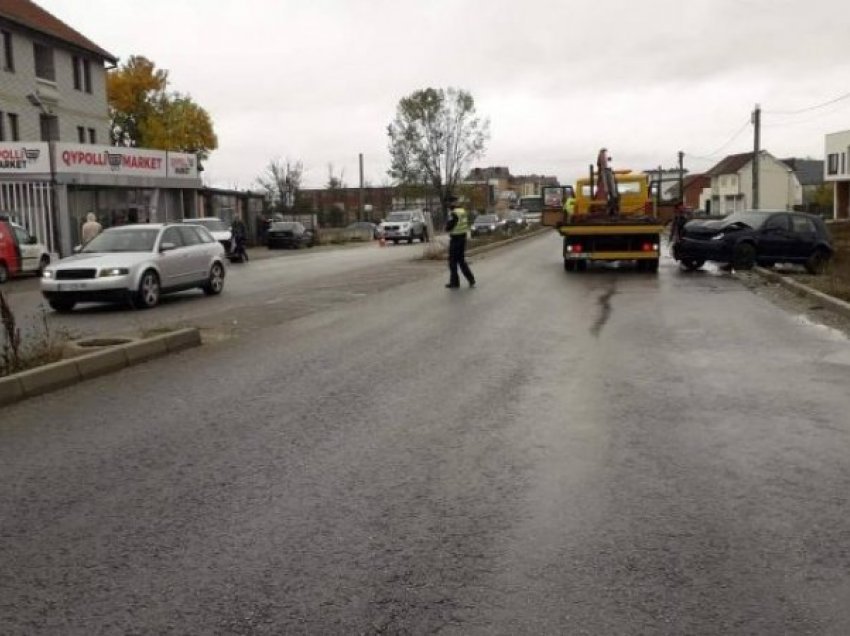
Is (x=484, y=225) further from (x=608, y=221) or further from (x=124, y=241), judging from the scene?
(x=124, y=241)

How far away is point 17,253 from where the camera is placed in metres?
23.0

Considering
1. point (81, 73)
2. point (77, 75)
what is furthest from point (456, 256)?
point (81, 73)

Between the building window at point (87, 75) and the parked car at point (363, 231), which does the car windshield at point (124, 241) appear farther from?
the parked car at point (363, 231)

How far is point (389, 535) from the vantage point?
4371mm

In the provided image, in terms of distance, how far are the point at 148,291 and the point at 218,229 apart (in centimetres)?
1911

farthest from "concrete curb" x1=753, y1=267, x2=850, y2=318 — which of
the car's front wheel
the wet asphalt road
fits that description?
the wet asphalt road

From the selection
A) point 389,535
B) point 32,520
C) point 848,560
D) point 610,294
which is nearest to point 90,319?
point 610,294

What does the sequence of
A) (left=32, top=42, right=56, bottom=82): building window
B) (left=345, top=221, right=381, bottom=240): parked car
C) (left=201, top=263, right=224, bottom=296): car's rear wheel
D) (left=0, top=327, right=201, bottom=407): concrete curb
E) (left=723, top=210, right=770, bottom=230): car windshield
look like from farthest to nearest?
(left=345, top=221, right=381, bottom=240): parked car → (left=32, top=42, right=56, bottom=82): building window → (left=723, top=210, right=770, bottom=230): car windshield → (left=201, top=263, right=224, bottom=296): car's rear wheel → (left=0, top=327, right=201, bottom=407): concrete curb

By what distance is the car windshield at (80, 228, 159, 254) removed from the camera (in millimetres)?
16250

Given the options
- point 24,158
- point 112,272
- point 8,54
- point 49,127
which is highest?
point 8,54

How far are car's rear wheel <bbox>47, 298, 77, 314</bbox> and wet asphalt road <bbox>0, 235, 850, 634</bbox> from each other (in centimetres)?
640

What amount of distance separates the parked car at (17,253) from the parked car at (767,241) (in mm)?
16929

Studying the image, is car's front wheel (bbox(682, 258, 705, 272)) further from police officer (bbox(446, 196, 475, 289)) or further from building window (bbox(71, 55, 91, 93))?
building window (bbox(71, 55, 91, 93))

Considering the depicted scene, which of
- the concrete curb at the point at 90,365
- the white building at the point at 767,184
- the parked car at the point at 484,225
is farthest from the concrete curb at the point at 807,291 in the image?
the white building at the point at 767,184
